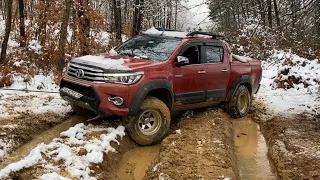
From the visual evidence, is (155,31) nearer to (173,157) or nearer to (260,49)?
(173,157)

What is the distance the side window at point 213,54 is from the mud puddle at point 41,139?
3.03m

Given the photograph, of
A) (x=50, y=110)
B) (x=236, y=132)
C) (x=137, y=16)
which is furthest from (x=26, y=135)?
(x=137, y=16)

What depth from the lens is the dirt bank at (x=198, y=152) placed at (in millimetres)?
5242

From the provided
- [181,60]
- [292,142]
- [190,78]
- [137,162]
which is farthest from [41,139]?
[292,142]

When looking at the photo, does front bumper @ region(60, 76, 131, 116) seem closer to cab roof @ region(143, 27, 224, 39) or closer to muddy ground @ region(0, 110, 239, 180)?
muddy ground @ region(0, 110, 239, 180)

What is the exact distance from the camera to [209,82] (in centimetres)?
779

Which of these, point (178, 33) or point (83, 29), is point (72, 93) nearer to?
point (178, 33)

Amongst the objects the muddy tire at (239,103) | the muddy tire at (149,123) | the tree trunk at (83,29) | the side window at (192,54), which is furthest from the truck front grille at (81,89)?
the tree trunk at (83,29)

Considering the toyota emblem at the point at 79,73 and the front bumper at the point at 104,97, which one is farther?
the toyota emblem at the point at 79,73

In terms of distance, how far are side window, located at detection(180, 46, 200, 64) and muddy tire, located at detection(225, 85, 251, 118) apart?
181cm

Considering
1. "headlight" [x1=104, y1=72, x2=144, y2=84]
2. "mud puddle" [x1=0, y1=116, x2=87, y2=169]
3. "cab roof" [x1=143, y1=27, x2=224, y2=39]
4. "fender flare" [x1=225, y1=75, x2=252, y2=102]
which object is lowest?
"mud puddle" [x1=0, y1=116, x2=87, y2=169]

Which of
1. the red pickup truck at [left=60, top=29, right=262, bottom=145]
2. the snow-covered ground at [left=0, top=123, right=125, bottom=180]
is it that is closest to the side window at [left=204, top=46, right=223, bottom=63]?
the red pickup truck at [left=60, top=29, right=262, bottom=145]

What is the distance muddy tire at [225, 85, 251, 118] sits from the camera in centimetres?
885

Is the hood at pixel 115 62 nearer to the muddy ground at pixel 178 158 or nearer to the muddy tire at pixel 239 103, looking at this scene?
the muddy ground at pixel 178 158
